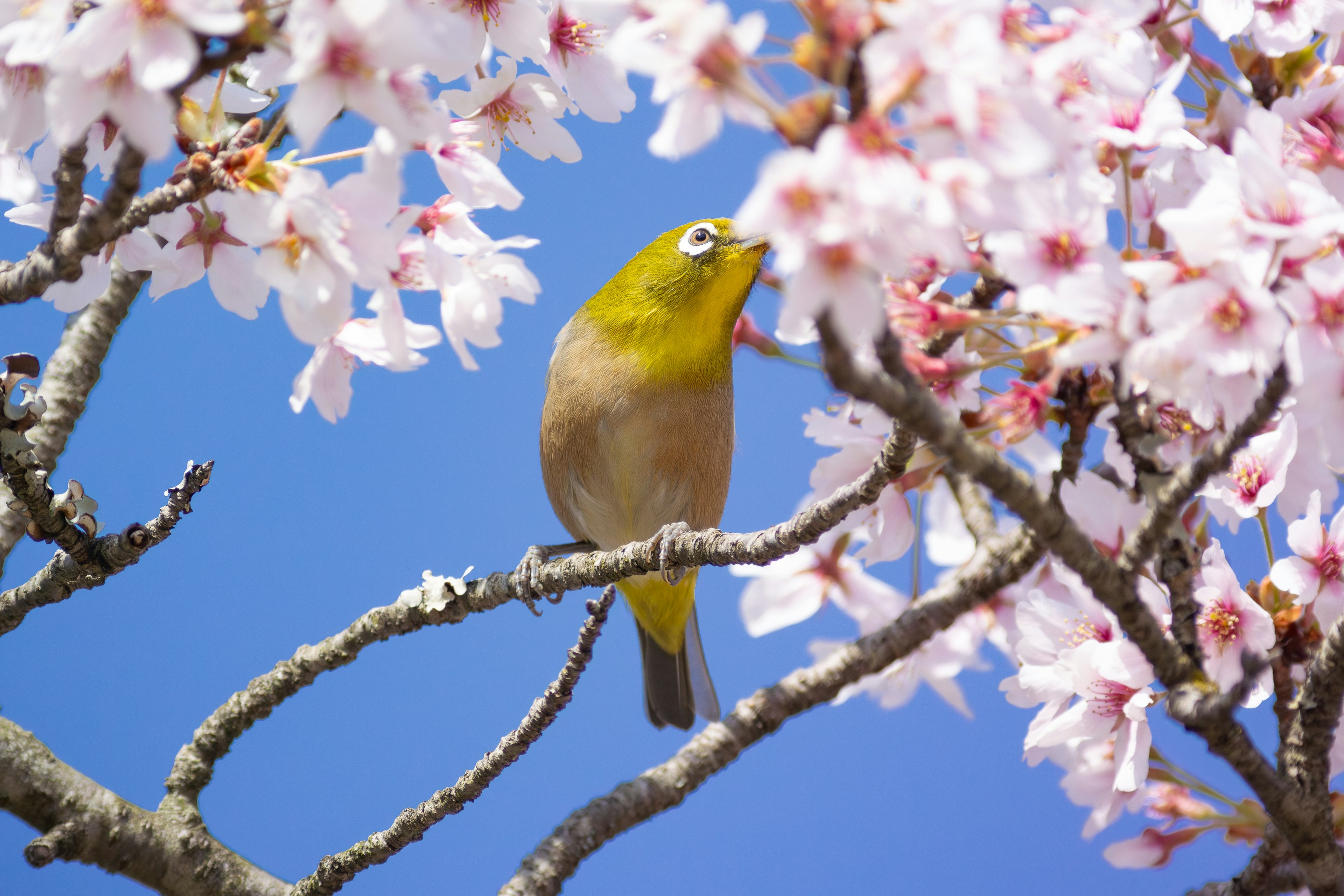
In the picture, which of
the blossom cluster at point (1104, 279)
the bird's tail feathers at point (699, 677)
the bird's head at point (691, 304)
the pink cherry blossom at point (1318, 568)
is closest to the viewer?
the blossom cluster at point (1104, 279)

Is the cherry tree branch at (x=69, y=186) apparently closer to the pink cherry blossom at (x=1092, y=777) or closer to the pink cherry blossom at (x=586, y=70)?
the pink cherry blossom at (x=586, y=70)

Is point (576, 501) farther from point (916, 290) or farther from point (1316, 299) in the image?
point (1316, 299)

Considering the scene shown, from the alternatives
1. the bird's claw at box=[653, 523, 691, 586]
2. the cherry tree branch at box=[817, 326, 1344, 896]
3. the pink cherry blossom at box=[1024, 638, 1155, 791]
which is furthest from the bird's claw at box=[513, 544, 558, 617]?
the cherry tree branch at box=[817, 326, 1344, 896]

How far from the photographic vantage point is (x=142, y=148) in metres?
0.90

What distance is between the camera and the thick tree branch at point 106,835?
6.31 ft

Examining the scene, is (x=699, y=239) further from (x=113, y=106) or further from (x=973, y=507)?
(x=113, y=106)

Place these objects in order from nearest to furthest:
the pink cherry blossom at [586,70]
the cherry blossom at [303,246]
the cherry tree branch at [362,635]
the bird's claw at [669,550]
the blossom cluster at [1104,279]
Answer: the blossom cluster at [1104,279]
the cherry blossom at [303,246]
the pink cherry blossom at [586,70]
the bird's claw at [669,550]
the cherry tree branch at [362,635]

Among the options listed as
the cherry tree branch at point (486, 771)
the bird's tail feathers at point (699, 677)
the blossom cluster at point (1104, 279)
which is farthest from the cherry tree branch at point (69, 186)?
the bird's tail feathers at point (699, 677)

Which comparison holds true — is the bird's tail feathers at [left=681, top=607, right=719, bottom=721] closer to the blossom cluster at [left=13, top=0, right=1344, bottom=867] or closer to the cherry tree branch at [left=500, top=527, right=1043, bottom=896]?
the cherry tree branch at [left=500, top=527, right=1043, bottom=896]

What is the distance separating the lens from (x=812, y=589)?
222 cm

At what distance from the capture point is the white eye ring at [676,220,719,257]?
2.47 metres

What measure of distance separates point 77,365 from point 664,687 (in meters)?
1.73

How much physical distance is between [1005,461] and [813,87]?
1.36ft

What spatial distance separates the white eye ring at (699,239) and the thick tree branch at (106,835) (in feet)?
5.27
